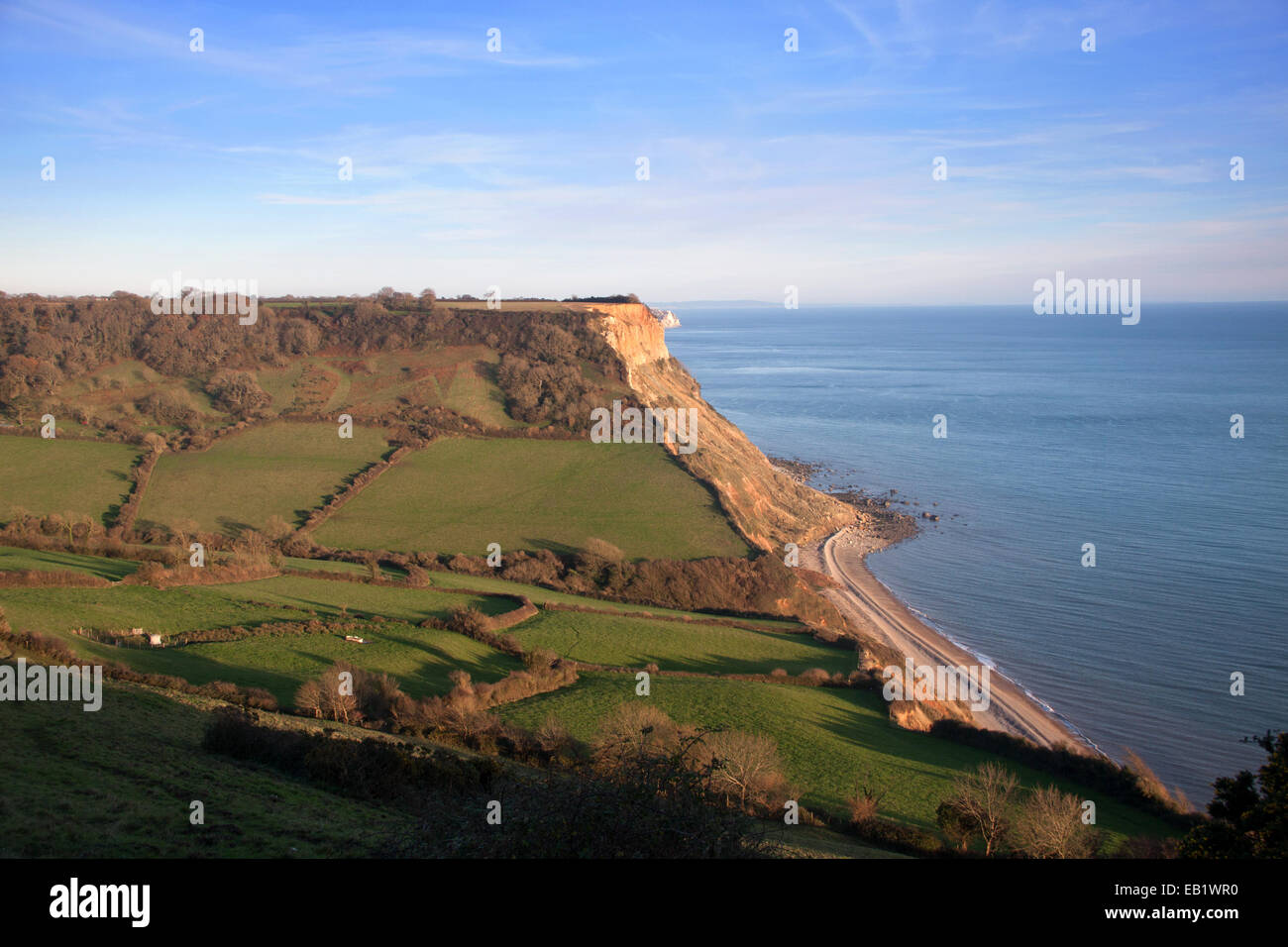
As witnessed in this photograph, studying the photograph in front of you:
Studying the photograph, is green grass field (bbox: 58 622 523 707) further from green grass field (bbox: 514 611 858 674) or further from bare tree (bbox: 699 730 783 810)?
bare tree (bbox: 699 730 783 810)

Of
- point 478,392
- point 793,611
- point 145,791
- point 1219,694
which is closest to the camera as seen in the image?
point 145,791

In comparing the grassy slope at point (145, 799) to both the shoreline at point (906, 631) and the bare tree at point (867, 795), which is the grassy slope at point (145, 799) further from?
the shoreline at point (906, 631)

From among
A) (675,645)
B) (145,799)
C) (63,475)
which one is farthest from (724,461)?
(145,799)

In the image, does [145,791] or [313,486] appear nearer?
[145,791]

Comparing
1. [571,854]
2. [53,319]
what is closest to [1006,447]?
[571,854]

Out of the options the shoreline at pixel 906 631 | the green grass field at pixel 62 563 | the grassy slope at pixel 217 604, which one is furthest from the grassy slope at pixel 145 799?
the shoreline at pixel 906 631
